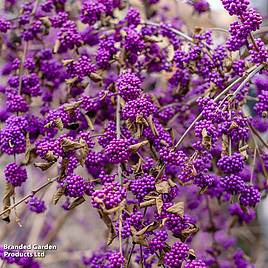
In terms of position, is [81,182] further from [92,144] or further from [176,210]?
[176,210]

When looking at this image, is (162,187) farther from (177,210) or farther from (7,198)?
(7,198)

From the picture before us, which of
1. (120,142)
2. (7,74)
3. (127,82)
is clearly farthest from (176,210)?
(7,74)

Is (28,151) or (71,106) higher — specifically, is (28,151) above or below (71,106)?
below

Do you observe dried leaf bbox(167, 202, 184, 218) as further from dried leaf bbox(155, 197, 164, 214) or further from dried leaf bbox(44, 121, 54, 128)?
dried leaf bbox(44, 121, 54, 128)

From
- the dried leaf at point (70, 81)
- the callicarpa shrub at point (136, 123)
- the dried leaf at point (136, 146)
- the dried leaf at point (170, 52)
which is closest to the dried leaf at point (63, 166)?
the callicarpa shrub at point (136, 123)

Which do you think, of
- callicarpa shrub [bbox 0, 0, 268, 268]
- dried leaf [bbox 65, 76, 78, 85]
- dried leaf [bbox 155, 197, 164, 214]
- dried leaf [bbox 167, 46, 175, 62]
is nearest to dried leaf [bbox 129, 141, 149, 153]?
callicarpa shrub [bbox 0, 0, 268, 268]

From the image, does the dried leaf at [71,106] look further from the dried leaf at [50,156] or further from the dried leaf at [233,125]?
the dried leaf at [233,125]

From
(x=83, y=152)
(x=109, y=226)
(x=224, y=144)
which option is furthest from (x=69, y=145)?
(x=224, y=144)
